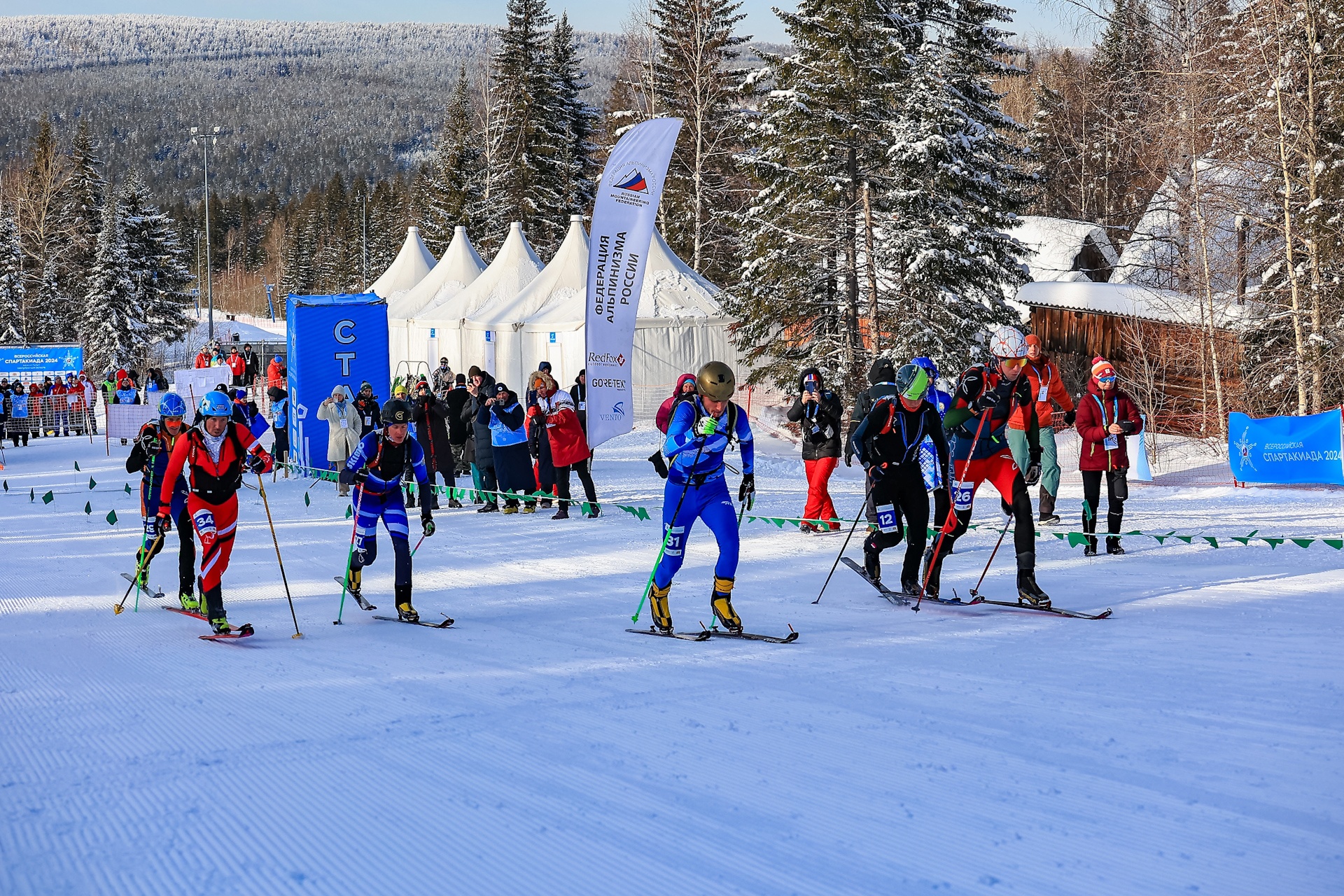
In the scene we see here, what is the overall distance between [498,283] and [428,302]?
4.11 metres

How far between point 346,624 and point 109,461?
15490 mm

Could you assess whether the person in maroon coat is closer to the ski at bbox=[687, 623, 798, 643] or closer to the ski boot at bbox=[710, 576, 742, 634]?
the ski at bbox=[687, 623, 798, 643]

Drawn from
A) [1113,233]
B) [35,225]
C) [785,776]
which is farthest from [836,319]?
[35,225]

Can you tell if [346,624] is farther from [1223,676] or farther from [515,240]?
[515,240]

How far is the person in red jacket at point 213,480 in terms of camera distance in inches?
291

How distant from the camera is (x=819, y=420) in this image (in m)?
10.7

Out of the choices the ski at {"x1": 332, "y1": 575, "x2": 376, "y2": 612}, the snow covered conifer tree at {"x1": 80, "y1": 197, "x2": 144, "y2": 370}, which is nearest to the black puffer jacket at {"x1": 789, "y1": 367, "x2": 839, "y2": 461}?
the ski at {"x1": 332, "y1": 575, "x2": 376, "y2": 612}

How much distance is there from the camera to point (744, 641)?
22.7 feet

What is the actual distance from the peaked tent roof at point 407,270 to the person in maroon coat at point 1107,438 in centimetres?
2958

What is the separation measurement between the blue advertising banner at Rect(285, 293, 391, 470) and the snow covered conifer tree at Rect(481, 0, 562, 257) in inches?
1149

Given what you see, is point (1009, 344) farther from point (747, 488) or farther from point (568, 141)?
point (568, 141)

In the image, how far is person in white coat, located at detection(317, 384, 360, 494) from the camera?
14.8 meters

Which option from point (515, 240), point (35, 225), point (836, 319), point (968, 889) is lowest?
point (968, 889)

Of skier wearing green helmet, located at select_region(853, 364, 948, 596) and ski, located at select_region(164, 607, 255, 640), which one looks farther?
skier wearing green helmet, located at select_region(853, 364, 948, 596)
